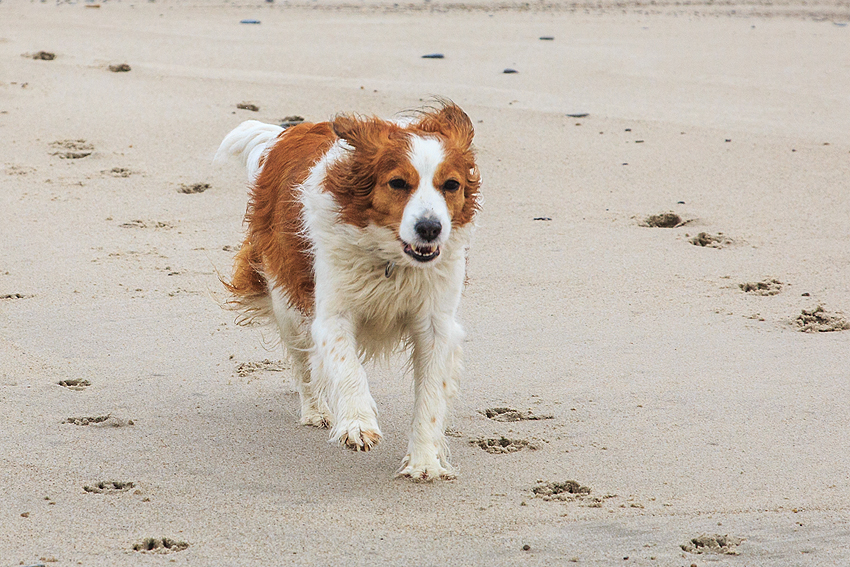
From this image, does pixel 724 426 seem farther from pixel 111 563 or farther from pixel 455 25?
pixel 455 25

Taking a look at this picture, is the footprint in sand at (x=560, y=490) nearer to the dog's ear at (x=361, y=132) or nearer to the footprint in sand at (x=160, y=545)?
the footprint in sand at (x=160, y=545)

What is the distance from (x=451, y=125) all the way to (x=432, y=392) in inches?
43.6

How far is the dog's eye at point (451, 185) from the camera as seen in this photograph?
4129 millimetres

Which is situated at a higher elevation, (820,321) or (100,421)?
(820,321)

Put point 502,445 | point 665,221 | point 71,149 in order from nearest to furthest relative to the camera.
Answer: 1. point 502,445
2. point 665,221
3. point 71,149

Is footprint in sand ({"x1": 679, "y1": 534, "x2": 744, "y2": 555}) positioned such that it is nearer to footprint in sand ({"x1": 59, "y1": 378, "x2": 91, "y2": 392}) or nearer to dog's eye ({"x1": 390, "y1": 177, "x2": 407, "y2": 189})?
dog's eye ({"x1": 390, "y1": 177, "x2": 407, "y2": 189})

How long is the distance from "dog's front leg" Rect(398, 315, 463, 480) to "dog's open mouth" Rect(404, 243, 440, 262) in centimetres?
42

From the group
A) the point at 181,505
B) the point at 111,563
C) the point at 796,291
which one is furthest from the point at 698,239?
the point at 111,563

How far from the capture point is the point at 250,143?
18.7 feet

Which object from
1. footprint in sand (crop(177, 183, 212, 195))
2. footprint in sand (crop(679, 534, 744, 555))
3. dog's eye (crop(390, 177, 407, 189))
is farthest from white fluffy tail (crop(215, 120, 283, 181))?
footprint in sand (crop(679, 534, 744, 555))

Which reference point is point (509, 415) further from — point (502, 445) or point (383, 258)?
point (383, 258)

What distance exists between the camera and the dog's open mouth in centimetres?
404

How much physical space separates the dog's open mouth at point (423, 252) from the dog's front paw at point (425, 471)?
825 mm

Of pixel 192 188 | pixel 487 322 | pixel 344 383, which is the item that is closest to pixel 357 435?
pixel 344 383
